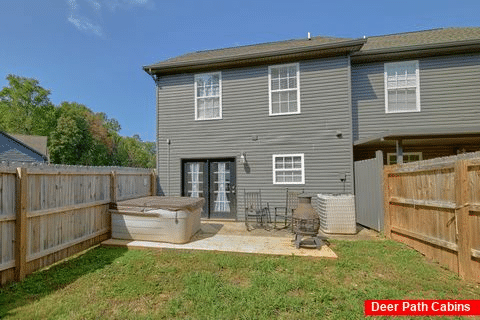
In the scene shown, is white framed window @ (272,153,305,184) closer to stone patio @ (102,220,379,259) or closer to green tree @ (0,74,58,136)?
stone patio @ (102,220,379,259)

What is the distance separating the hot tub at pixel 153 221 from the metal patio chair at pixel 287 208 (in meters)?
3.11

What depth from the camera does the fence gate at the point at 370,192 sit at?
5734 mm

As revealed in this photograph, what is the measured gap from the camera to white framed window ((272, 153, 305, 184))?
7.30 meters

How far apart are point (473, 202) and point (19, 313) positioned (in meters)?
6.28

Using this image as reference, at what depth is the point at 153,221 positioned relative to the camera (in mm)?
5043

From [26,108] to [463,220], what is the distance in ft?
157

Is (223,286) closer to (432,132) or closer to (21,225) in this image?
(21,225)

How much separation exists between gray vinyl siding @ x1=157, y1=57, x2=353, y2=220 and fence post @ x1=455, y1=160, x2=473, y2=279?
3432 millimetres

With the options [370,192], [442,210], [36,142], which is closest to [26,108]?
[36,142]

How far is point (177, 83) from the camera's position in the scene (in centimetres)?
831

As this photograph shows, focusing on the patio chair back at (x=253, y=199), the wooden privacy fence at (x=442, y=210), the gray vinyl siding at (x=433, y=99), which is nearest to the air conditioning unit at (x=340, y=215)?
the wooden privacy fence at (x=442, y=210)

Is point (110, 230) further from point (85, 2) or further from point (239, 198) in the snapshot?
point (85, 2)

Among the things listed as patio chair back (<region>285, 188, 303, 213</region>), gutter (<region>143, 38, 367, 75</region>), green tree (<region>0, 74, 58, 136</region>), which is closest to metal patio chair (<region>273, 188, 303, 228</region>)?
patio chair back (<region>285, 188, 303, 213</region>)

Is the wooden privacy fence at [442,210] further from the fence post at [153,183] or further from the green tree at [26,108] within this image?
the green tree at [26,108]
